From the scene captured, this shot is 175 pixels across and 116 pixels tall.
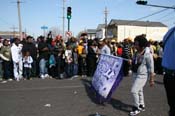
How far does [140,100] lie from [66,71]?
7.99 metres

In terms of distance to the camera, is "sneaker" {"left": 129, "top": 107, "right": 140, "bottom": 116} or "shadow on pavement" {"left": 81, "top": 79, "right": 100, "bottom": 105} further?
"shadow on pavement" {"left": 81, "top": 79, "right": 100, "bottom": 105}

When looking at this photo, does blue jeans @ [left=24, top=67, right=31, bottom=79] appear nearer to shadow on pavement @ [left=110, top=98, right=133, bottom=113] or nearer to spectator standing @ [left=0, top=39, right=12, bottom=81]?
spectator standing @ [left=0, top=39, right=12, bottom=81]

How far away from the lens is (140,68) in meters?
8.14

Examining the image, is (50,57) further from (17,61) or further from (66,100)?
(66,100)

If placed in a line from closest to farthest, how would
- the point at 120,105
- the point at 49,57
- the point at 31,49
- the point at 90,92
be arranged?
the point at 120,105
the point at 90,92
the point at 31,49
the point at 49,57

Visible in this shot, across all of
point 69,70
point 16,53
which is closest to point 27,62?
point 16,53

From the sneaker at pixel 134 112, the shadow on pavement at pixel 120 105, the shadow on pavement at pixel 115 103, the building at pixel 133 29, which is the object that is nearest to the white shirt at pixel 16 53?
the shadow on pavement at pixel 115 103

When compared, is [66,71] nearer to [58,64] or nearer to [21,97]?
[58,64]

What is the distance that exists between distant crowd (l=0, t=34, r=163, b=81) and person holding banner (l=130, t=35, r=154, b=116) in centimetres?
627

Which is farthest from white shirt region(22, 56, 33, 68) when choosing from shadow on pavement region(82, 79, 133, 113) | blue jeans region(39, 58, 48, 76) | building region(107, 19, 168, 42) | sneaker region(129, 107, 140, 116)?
building region(107, 19, 168, 42)

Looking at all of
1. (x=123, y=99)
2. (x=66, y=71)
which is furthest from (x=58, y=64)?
(x=123, y=99)

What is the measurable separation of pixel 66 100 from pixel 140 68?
2.87m

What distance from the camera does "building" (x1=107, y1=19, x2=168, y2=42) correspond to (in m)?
99.9

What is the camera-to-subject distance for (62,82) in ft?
46.0
